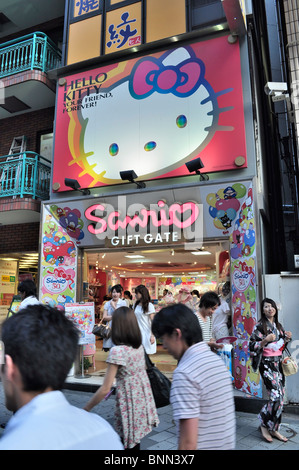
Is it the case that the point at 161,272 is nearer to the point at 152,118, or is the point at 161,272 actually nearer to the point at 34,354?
the point at 152,118

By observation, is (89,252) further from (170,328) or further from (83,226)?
(170,328)

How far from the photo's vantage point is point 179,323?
2.02 meters

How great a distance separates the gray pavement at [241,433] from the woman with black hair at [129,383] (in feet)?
5.59

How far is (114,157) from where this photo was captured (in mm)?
8398

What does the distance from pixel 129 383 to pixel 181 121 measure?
6207 millimetres

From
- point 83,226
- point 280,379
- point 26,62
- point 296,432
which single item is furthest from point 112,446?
point 26,62

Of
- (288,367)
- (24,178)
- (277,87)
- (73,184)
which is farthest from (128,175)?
(288,367)

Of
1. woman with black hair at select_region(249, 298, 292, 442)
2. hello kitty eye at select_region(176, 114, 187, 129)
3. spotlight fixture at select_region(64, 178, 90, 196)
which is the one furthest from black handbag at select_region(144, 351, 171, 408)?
hello kitty eye at select_region(176, 114, 187, 129)

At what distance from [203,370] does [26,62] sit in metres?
11.0

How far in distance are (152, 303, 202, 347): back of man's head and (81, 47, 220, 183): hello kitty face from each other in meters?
6.00

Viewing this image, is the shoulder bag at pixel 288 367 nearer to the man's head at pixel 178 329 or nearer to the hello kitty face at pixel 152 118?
the man's head at pixel 178 329

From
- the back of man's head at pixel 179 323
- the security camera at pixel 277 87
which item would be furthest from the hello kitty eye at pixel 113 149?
the back of man's head at pixel 179 323

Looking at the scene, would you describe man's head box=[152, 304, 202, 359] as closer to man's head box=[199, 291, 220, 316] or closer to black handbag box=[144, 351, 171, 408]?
black handbag box=[144, 351, 171, 408]

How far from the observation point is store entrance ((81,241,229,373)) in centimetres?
797
